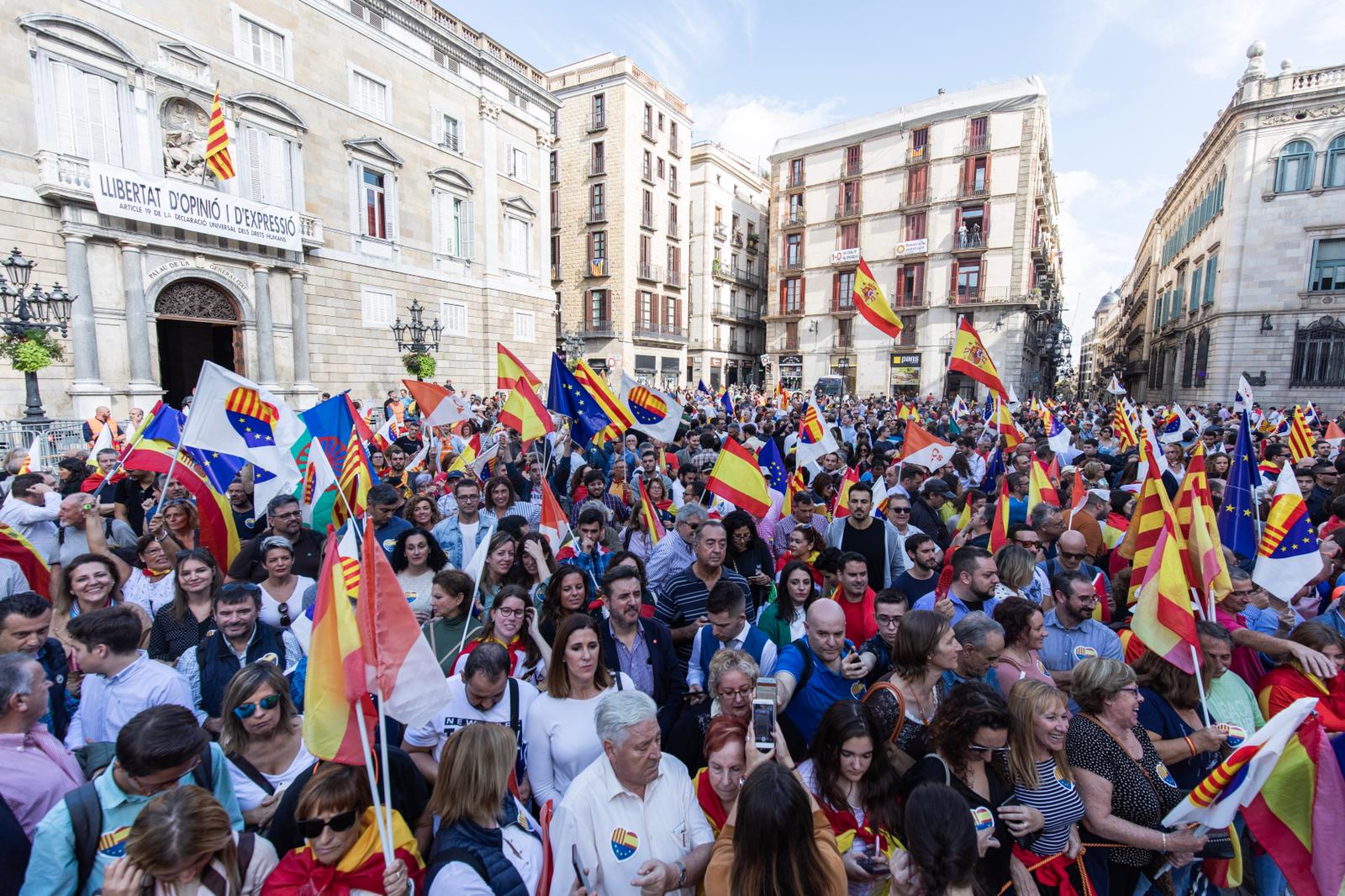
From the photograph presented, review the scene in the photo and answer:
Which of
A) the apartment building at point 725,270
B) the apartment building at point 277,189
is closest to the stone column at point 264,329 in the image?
the apartment building at point 277,189

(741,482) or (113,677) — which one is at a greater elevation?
(741,482)

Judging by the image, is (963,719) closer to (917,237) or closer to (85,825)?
(85,825)

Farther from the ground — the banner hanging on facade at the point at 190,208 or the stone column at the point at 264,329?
the banner hanging on facade at the point at 190,208

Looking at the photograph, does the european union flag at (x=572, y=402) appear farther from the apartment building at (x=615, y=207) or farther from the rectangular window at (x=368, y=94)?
the apartment building at (x=615, y=207)

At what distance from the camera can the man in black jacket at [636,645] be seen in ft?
12.2

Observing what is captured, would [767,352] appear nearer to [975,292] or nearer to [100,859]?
[975,292]

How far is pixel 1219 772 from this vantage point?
2.38 meters

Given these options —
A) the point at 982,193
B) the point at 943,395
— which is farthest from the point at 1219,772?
the point at 982,193

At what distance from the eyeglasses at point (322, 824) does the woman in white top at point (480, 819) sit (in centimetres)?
28

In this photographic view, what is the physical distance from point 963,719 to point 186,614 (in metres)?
4.31

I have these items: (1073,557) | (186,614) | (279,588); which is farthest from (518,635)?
(1073,557)

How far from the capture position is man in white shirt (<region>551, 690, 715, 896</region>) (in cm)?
239

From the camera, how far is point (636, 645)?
378cm

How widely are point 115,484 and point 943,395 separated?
119ft
